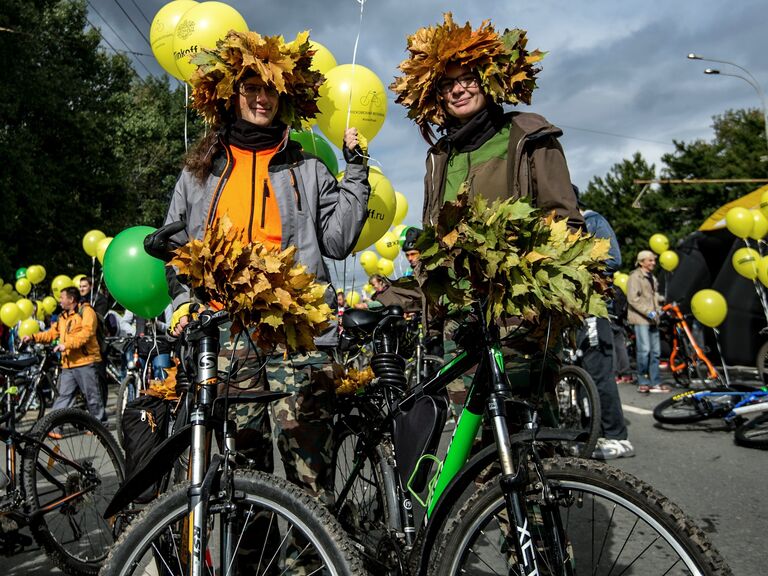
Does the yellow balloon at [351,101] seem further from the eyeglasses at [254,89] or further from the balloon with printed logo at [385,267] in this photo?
the balloon with printed logo at [385,267]

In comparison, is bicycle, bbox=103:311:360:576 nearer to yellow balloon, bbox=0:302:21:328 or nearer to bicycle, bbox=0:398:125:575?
bicycle, bbox=0:398:125:575

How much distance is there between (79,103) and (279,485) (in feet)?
75.8

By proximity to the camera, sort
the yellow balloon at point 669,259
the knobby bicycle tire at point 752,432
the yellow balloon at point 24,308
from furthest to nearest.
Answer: the yellow balloon at point 669,259, the yellow balloon at point 24,308, the knobby bicycle tire at point 752,432

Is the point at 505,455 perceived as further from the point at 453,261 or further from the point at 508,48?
the point at 508,48

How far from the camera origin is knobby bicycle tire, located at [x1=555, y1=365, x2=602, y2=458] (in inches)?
191

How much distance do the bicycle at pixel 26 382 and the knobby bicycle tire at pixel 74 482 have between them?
248 millimetres

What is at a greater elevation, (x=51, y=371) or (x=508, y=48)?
(x=508, y=48)

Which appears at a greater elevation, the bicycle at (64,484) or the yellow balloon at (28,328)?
the yellow balloon at (28,328)

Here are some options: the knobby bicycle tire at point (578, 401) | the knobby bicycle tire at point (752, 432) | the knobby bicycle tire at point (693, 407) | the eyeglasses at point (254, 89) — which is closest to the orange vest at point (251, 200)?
the eyeglasses at point (254, 89)

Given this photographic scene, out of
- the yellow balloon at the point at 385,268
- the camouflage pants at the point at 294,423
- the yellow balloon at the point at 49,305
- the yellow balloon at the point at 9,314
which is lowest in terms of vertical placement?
the camouflage pants at the point at 294,423

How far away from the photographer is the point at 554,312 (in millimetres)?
2025

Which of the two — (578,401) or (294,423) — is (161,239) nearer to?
(294,423)

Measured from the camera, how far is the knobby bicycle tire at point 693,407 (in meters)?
6.02

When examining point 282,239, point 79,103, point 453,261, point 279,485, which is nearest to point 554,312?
point 453,261
